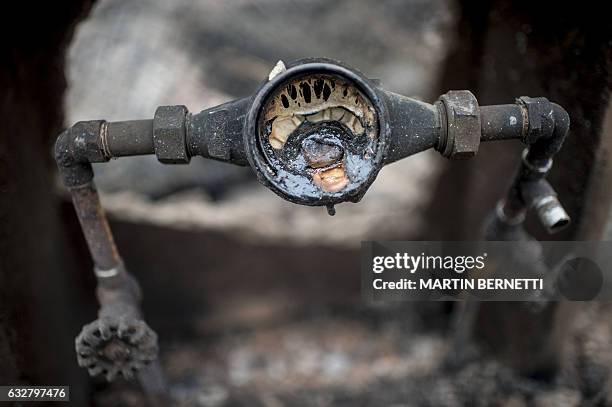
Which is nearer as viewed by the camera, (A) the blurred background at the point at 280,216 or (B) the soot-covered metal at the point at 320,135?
(B) the soot-covered metal at the point at 320,135

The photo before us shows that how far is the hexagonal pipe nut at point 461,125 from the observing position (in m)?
1.10

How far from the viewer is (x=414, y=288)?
1.87m

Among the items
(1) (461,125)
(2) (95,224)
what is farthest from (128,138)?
(1) (461,125)

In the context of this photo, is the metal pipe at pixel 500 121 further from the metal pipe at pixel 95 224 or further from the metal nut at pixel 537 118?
the metal pipe at pixel 95 224

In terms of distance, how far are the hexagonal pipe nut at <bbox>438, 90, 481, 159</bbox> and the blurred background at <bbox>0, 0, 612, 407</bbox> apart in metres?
0.35

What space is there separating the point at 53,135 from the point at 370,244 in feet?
3.23

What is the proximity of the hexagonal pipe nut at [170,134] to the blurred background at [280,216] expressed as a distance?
0.41 m

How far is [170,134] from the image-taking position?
110 centimetres

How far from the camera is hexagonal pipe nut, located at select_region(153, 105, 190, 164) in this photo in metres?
1.10

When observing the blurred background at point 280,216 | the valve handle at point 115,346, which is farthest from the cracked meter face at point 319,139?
the blurred background at point 280,216

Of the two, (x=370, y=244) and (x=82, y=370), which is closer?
(x=82, y=370)

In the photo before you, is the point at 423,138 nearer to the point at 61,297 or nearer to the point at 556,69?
the point at 556,69

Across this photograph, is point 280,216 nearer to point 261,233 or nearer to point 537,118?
point 261,233

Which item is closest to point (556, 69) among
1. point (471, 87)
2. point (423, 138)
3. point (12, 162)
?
point (471, 87)
